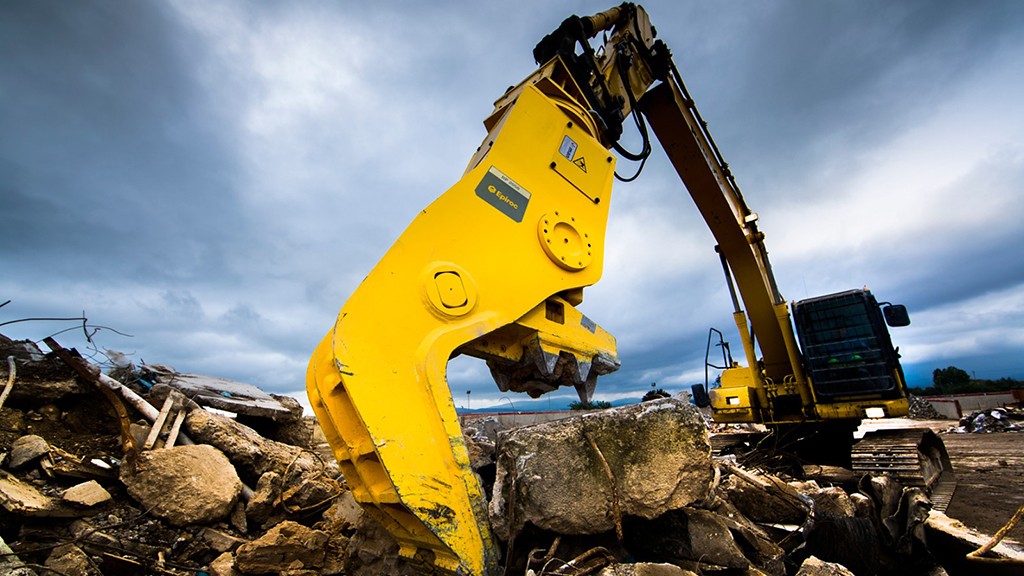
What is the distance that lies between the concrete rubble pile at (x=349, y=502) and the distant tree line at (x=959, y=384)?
3848 cm

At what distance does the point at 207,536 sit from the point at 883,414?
6.77 m

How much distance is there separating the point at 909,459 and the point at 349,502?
5.43 metres

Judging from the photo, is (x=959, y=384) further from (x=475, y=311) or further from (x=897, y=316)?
(x=475, y=311)

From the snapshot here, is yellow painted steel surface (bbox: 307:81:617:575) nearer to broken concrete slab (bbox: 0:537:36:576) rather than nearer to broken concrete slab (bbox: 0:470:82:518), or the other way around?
broken concrete slab (bbox: 0:537:36:576)

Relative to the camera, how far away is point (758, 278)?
6.56 m

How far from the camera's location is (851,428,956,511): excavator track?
4.58m

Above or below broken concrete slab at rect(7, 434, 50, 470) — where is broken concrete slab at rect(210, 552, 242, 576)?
below

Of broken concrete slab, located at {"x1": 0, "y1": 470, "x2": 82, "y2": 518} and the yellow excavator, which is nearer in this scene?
the yellow excavator

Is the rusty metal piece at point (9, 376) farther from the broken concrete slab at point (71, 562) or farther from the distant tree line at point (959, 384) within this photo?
the distant tree line at point (959, 384)

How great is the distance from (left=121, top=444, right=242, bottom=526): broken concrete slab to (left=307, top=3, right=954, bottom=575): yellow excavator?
2.10 m

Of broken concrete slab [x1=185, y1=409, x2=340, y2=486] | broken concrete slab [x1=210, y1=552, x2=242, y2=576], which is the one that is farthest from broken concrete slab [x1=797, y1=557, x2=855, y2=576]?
broken concrete slab [x1=185, y1=409, x2=340, y2=486]

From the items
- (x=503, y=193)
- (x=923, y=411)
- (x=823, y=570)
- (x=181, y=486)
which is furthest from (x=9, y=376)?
(x=923, y=411)

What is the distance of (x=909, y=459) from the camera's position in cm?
467

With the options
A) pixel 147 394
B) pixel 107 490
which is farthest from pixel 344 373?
pixel 147 394
